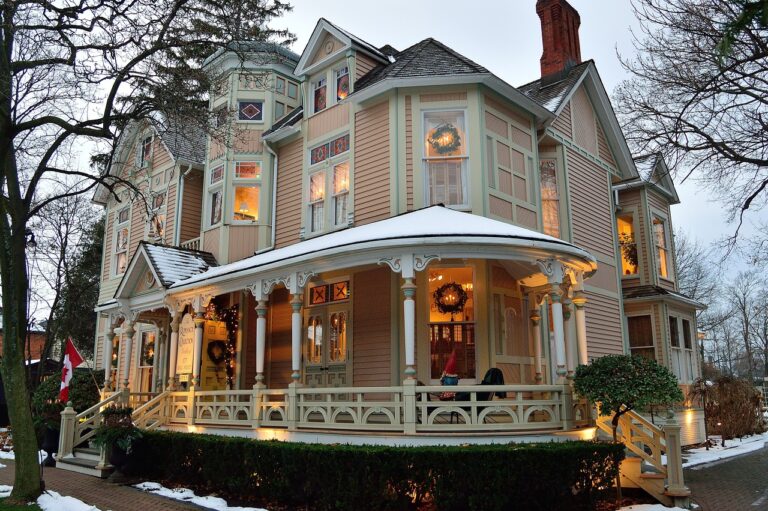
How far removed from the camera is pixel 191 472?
455 inches

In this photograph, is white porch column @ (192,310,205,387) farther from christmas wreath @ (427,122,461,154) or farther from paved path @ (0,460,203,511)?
christmas wreath @ (427,122,461,154)

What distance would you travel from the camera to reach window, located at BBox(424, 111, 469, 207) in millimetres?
13414

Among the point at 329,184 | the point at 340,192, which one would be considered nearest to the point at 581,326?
the point at 340,192

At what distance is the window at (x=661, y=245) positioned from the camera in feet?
67.3

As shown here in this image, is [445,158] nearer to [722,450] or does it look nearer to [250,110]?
[250,110]

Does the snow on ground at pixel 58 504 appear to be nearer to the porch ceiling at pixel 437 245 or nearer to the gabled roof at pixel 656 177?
the porch ceiling at pixel 437 245

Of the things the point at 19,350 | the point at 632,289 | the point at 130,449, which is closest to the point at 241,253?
the point at 130,449

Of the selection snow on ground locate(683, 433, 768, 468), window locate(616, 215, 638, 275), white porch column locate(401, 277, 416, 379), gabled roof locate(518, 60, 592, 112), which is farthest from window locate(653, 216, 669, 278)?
white porch column locate(401, 277, 416, 379)

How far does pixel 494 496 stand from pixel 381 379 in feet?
15.5

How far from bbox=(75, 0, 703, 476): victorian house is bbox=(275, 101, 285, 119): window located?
0.47 ft

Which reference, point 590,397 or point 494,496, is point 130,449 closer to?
point 494,496

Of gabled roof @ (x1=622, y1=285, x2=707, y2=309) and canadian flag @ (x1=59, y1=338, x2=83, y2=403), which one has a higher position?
gabled roof @ (x1=622, y1=285, x2=707, y2=309)

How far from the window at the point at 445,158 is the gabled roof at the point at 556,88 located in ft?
10.8

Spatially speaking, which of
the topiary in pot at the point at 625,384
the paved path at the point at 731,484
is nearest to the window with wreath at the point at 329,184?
the topiary in pot at the point at 625,384
